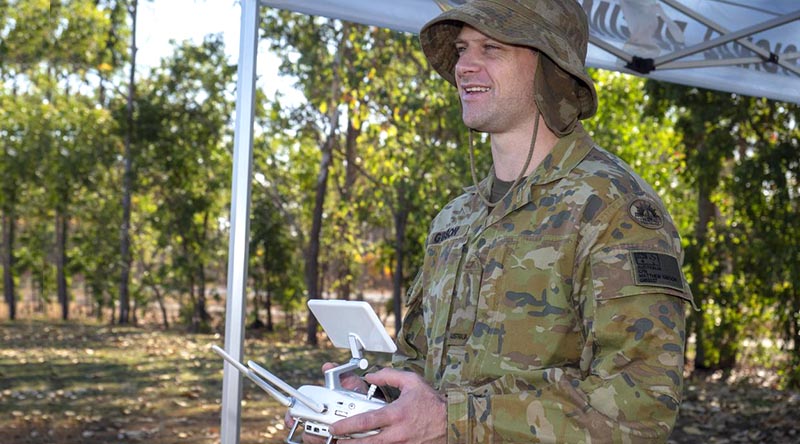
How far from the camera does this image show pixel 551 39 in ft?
6.35

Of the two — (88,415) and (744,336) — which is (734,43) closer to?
(88,415)

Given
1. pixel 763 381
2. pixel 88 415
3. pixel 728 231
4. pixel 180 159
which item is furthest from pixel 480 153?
pixel 180 159

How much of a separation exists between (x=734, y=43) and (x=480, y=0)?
2.74 metres

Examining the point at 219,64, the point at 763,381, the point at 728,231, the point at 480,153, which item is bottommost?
the point at 763,381

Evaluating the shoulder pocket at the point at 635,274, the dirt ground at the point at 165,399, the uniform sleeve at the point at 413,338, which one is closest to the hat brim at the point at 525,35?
the shoulder pocket at the point at 635,274

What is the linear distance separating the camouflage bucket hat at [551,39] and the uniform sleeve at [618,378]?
14.8 inches

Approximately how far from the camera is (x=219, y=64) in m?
16.9

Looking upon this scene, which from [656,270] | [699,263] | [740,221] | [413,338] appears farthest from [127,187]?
[656,270]

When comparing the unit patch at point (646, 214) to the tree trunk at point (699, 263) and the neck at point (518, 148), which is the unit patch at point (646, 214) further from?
the tree trunk at point (699, 263)

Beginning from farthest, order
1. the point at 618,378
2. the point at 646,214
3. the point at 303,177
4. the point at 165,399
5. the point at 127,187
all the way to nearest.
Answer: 1. the point at 127,187
2. the point at 303,177
3. the point at 165,399
4. the point at 646,214
5. the point at 618,378

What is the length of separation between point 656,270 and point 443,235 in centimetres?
66

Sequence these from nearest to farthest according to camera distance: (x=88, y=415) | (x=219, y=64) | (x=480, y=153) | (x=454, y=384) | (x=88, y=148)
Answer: (x=454, y=384)
(x=88, y=415)
(x=480, y=153)
(x=219, y=64)
(x=88, y=148)

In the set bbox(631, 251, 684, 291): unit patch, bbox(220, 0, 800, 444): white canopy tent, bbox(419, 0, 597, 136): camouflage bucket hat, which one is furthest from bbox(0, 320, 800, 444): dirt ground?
bbox(631, 251, 684, 291): unit patch

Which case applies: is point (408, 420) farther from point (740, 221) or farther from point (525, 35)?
point (740, 221)
